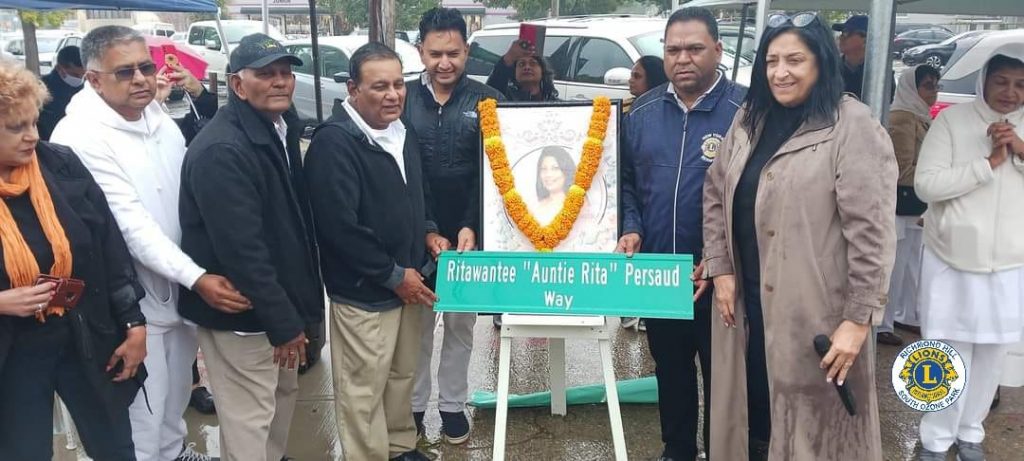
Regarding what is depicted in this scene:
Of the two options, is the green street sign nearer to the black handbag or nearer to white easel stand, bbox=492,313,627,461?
white easel stand, bbox=492,313,627,461

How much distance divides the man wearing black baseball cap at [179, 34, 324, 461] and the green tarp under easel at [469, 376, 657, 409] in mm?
1253

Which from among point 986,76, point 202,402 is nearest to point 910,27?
point 986,76

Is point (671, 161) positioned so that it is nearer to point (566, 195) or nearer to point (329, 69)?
point (566, 195)

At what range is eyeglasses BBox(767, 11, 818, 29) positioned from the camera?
2.33 m

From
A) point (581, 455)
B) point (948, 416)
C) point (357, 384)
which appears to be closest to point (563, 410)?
point (581, 455)

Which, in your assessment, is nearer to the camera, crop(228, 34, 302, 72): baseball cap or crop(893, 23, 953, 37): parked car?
crop(228, 34, 302, 72): baseball cap

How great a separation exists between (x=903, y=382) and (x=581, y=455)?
1383 millimetres

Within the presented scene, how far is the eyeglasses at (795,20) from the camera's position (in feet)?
7.66

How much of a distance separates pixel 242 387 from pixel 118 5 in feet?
11.7

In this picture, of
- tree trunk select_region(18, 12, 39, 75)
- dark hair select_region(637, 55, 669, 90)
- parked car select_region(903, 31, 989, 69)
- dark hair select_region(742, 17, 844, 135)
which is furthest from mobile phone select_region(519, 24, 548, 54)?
parked car select_region(903, 31, 989, 69)

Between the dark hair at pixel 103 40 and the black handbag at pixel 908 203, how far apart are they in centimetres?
407

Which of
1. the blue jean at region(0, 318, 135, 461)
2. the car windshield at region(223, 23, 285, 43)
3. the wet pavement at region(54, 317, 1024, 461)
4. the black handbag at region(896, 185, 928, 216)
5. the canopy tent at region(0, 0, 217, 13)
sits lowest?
the wet pavement at region(54, 317, 1024, 461)

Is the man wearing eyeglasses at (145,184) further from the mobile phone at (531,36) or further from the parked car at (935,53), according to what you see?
the parked car at (935,53)

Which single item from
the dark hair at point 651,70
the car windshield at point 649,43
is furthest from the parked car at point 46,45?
the dark hair at point 651,70
